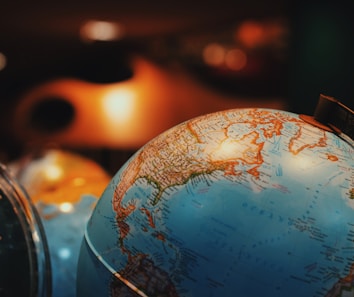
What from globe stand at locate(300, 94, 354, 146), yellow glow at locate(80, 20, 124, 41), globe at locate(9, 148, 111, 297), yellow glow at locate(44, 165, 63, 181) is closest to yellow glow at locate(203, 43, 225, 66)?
yellow glow at locate(80, 20, 124, 41)

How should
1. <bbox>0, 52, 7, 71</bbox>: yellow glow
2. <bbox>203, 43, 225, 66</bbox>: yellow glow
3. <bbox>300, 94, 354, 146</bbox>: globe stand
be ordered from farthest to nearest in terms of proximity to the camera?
<bbox>0, 52, 7, 71</bbox>: yellow glow → <bbox>203, 43, 225, 66</bbox>: yellow glow → <bbox>300, 94, 354, 146</bbox>: globe stand

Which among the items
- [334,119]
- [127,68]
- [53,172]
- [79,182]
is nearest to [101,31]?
[127,68]

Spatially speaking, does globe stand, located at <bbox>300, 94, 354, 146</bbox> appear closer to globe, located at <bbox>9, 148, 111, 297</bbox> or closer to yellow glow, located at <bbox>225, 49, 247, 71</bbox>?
globe, located at <bbox>9, 148, 111, 297</bbox>

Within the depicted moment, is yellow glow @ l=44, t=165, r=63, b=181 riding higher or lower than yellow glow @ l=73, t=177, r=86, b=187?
lower

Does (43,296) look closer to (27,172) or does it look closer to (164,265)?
(164,265)

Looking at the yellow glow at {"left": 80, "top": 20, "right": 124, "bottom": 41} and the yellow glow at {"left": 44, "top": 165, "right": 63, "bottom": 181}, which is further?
the yellow glow at {"left": 80, "top": 20, "right": 124, "bottom": 41}

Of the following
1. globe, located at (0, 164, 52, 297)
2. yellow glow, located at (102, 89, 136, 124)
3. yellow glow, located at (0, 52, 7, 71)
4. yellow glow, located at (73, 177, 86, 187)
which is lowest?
yellow glow, located at (0, 52, 7, 71)

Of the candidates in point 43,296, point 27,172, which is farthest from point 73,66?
point 43,296

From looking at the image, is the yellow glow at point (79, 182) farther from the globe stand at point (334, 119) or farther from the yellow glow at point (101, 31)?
the yellow glow at point (101, 31)
